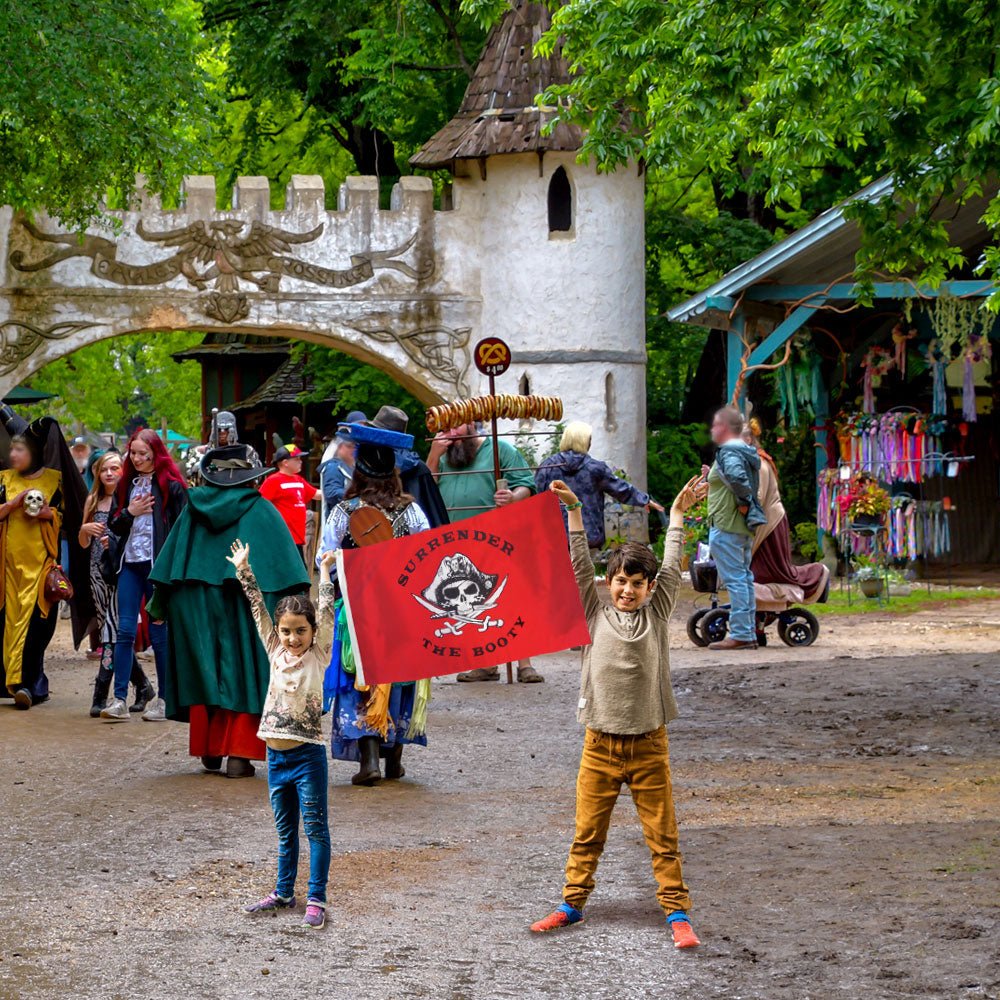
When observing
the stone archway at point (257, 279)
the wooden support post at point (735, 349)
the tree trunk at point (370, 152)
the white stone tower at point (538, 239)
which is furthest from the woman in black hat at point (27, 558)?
the tree trunk at point (370, 152)

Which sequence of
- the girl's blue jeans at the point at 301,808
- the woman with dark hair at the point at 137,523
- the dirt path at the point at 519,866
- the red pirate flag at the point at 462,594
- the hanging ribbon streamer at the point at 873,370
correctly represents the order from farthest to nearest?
the hanging ribbon streamer at the point at 873,370 < the woman with dark hair at the point at 137,523 < the red pirate flag at the point at 462,594 < the girl's blue jeans at the point at 301,808 < the dirt path at the point at 519,866

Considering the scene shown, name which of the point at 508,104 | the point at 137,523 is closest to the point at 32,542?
the point at 137,523

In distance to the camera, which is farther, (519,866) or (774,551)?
(774,551)

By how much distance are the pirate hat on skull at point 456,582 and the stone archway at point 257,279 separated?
18.3 metres

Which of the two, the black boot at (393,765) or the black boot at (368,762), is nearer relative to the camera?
the black boot at (368,762)

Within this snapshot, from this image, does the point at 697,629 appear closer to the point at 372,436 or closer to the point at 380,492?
the point at 380,492

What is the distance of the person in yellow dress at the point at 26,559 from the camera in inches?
527

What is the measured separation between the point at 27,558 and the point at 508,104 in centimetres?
1527

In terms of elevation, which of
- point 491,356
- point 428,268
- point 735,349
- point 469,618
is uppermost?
point 428,268

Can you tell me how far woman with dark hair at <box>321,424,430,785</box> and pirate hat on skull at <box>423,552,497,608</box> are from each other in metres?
1.84

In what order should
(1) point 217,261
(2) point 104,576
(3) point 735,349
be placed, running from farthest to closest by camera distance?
(1) point 217,261 < (3) point 735,349 < (2) point 104,576

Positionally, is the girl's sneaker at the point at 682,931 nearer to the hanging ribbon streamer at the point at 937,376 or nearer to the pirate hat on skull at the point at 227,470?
the pirate hat on skull at the point at 227,470

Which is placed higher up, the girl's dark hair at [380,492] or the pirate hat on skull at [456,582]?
the girl's dark hair at [380,492]

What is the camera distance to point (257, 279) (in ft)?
86.9
